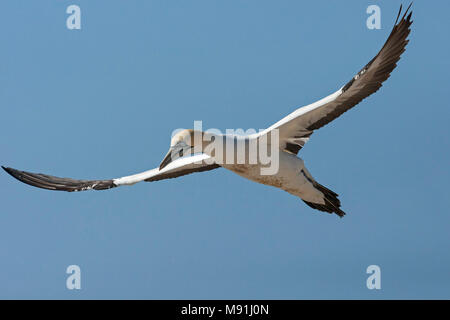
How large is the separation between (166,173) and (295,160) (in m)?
2.83

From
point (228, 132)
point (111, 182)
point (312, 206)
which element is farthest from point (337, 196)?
point (111, 182)

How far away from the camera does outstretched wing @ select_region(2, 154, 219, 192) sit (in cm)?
1450

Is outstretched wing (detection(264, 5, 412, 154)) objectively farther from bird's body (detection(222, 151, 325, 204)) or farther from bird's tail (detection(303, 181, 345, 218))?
bird's tail (detection(303, 181, 345, 218))

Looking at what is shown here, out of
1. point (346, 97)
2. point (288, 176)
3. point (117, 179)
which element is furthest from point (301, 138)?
point (117, 179)

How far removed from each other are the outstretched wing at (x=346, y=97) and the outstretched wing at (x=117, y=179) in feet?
6.36

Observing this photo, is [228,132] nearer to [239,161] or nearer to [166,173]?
[239,161]

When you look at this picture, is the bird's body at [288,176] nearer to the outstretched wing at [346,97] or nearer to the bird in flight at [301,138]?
the bird in flight at [301,138]

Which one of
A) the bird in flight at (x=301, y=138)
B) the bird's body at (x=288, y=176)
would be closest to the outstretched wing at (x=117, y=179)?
the bird in flight at (x=301, y=138)

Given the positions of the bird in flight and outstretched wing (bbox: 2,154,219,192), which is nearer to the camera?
the bird in flight

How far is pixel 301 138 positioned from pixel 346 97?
113cm

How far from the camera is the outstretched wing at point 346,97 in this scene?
11.9m

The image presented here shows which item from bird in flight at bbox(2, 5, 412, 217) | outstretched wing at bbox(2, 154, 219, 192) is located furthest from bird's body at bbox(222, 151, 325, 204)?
outstretched wing at bbox(2, 154, 219, 192)

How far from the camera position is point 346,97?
1242 cm

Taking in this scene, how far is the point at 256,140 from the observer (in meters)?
12.5
